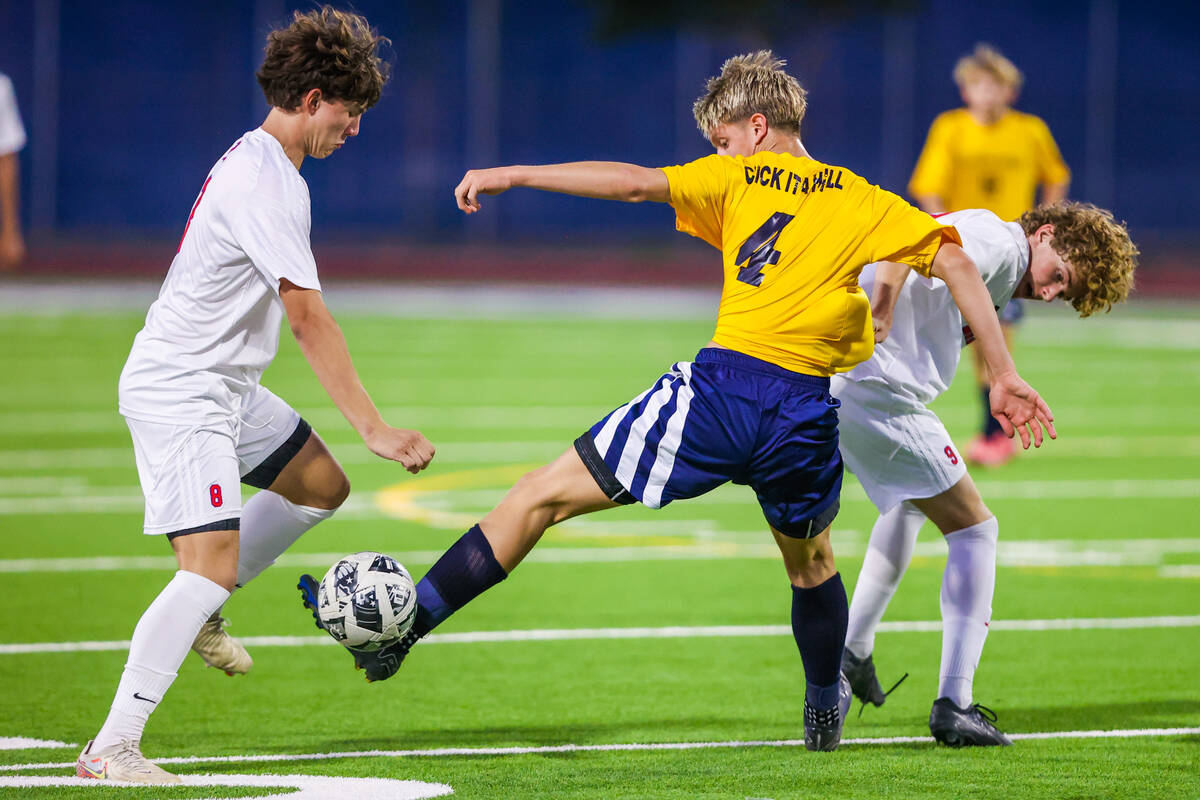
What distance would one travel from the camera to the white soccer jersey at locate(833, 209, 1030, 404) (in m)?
5.69

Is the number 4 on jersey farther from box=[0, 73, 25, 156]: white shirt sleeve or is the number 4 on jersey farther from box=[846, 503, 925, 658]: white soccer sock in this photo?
box=[0, 73, 25, 156]: white shirt sleeve

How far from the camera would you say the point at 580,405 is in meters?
16.6

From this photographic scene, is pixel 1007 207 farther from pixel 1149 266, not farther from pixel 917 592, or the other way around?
pixel 1149 266

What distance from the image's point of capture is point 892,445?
224 inches

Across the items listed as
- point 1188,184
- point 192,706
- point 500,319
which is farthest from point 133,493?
point 1188,184

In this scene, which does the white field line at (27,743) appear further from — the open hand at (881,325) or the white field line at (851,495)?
the white field line at (851,495)

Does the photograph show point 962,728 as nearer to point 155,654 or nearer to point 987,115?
point 155,654

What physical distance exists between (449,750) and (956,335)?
7.21ft

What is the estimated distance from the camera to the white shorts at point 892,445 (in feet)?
18.5

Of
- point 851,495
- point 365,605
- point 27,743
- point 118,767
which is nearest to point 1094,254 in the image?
point 365,605

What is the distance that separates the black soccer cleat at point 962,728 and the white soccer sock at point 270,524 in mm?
2115

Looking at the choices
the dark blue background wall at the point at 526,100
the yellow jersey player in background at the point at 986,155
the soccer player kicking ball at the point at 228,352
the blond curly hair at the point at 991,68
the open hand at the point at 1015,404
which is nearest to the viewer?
the soccer player kicking ball at the point at 228,352

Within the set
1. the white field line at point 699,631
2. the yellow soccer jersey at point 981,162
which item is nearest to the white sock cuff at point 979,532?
the white field line at point 699,631

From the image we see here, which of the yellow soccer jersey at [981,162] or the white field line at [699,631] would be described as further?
the yellow soccer jersey at [981,162]
